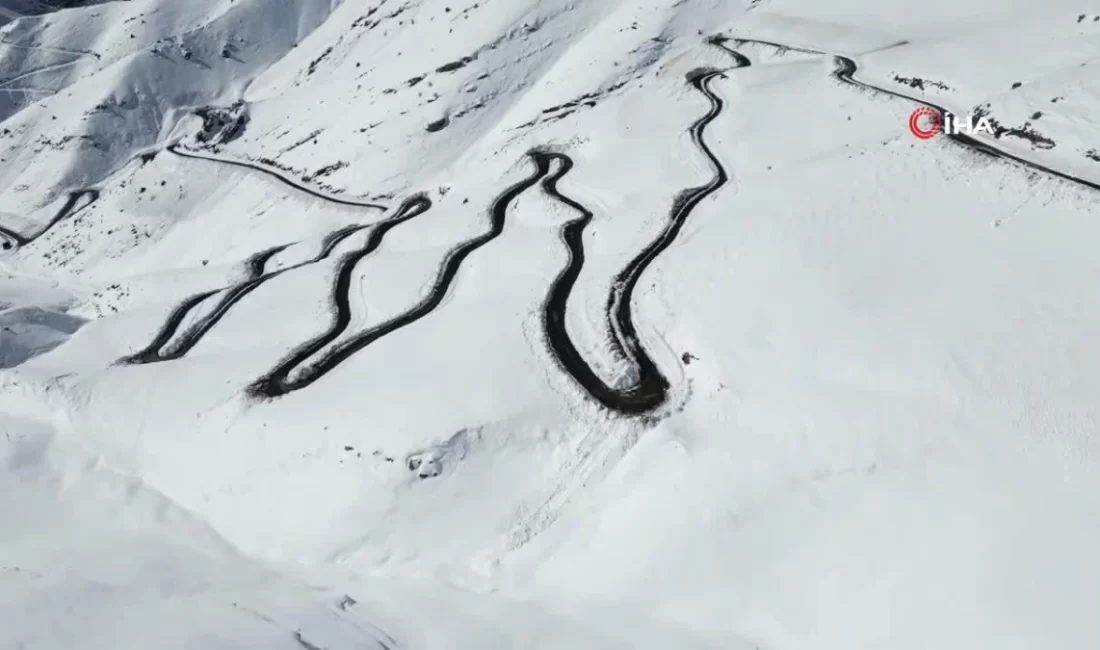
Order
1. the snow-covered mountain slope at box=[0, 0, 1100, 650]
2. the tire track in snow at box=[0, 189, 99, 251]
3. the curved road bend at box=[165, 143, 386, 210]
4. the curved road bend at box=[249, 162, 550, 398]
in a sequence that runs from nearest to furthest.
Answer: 1. the snow-covered mountain slope at box=[0, 0, 1100, 650]
2. the curved road bend at box=[249, 162, 550, 398]
3. the curved road bend at box=[165, 143, 386, 210]
4. the tire track in snow at box=[0, 189, 99, 251]

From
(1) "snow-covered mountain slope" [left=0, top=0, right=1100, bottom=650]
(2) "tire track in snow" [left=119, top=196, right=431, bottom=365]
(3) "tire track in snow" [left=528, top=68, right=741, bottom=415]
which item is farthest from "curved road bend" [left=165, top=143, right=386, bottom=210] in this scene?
(3) "tire track in snow" [left=528, top=68, right=741, bottom=415]

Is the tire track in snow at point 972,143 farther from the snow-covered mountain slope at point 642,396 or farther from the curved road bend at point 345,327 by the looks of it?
the curved road bend at point 345,327

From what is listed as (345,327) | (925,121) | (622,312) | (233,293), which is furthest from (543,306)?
(925,121)

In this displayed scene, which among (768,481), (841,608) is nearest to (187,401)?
(768,481)

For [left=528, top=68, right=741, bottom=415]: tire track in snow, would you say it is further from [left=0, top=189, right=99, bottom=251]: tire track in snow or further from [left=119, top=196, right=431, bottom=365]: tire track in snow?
[left=0, top=189, right=99, bottom=251]: tire track in snow

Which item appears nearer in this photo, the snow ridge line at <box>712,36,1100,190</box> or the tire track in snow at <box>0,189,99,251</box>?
the snow ridge line at <box>712,36,1100,190</box>

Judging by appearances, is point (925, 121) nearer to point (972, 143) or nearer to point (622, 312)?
point (972, 143)

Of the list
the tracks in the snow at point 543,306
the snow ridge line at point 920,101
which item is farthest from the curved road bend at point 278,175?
the snow ridge line at point 920,101
